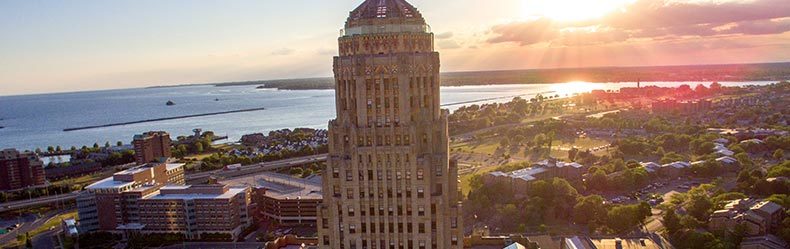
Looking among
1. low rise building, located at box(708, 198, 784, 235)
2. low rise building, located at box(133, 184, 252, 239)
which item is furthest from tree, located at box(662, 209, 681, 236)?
low rise building, located at box(133, 184, 252, 239)

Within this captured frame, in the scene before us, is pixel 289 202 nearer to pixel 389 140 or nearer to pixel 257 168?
pixel 257 168

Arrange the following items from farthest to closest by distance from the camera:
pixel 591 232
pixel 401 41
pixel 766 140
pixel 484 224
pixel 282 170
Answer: pixel 282 170, pixel 766 140, pixel 484 224, pixel 591 232, pixel 401 41

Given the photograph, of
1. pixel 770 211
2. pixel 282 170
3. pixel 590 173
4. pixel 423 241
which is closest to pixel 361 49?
pixel 423 241

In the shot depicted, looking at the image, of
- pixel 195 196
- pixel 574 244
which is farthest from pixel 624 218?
pixel 195 196

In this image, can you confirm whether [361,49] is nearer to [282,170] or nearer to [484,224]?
[484,224]

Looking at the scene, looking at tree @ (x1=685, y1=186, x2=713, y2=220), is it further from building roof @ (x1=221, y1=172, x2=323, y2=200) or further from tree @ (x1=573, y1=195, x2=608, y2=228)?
building roof @ (x1=221, y1=172, x2=323, y2=200)

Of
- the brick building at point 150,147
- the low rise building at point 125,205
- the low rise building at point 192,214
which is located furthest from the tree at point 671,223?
the brick building at point 150,147
